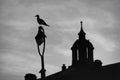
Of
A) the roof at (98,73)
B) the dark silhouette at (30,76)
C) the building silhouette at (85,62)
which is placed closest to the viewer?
the roof at (98,73)

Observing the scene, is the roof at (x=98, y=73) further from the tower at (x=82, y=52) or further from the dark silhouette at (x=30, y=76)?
the dark silhouette at (x=30, y=76)

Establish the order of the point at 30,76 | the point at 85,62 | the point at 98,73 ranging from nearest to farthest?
1. the point at 98,73
2. the point at 85,62
3. the point at 30,76

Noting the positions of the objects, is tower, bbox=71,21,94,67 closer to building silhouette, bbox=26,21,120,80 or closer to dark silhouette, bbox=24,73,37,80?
building silhouette, bbox=26,21,120,80

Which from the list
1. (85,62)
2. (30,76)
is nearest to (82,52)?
(85,62)

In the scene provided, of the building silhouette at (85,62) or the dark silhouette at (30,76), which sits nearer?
the building silhouette at (85,62)

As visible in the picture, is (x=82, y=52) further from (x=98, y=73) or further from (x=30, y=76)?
(x=30, y=76)

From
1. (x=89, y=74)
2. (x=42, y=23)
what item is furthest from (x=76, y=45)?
(x=42, y=23)

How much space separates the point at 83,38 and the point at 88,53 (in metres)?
2.74

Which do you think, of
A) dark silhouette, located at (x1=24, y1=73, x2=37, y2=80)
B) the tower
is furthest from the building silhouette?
dark silhouette, located at (x1=24, y1=73, x2=37, y2=80)

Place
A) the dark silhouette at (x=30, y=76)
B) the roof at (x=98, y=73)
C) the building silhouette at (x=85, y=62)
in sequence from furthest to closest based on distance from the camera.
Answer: the dark silhouette at (x=30, y=76), the building silhouette at (x=85, y=62), the roof at (x=98, y=73)

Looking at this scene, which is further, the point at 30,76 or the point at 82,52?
the point at 30,76

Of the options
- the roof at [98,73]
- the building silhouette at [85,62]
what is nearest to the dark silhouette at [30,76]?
the building silhouette at [85,62]

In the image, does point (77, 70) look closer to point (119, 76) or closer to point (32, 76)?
point (119, 76)

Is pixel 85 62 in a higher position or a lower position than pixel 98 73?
higher
